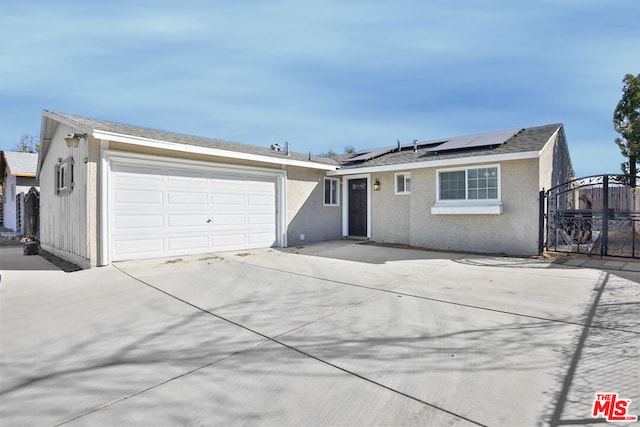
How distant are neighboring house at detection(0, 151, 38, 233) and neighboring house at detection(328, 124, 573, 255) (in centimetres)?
1702

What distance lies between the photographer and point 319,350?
3.08m

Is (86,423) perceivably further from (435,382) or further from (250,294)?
(250,294)

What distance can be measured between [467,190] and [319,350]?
26.3 feet

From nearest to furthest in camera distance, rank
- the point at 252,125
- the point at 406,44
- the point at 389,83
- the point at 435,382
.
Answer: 1. the point at 435,382
2. the point at 406,44
3. the point at 389,83
4. the point at 252,125

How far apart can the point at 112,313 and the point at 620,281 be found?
815cm

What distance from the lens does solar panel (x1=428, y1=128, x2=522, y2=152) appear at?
30.7 feet

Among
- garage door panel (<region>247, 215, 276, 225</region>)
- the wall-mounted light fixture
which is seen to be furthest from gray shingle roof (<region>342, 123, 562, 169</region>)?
the wall-mounted light fixture

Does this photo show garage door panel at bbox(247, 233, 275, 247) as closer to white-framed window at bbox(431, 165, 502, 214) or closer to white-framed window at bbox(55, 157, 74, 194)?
white-framed window at bbox(55, 157, 74, 194)

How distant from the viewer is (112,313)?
14.1 ft

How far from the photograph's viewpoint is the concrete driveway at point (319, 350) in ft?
7.13

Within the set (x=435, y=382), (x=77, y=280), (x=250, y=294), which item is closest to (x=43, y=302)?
(x=77, y=280)

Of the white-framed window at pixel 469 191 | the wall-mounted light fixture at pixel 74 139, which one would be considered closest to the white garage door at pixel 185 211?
the wall-mounted light fixture at pixel 74 139

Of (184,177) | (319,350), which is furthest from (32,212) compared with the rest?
(319,350)

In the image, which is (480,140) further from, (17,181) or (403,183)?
(17,181)
